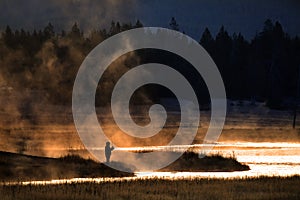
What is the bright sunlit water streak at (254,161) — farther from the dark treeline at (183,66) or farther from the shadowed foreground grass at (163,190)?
the dark treeline at (183,66)

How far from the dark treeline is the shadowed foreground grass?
4225cm

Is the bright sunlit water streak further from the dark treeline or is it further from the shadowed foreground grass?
the dark treeline

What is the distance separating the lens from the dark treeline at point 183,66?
70438mm

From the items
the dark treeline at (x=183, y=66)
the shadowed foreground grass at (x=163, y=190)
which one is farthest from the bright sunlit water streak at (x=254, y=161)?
the dark treeline at (x=183, y=66)

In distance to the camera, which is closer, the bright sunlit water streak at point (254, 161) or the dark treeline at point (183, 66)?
the bright sunlit water streak at point (254, 161)

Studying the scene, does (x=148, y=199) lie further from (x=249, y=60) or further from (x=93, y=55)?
(x=249, y=60)

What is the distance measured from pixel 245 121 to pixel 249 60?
36.3 metres

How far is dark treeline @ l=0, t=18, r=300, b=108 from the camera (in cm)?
7044

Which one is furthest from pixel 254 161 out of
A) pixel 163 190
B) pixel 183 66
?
pixel 183 66

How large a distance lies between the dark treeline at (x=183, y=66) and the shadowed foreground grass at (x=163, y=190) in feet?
139

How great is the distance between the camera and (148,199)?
63.4ft

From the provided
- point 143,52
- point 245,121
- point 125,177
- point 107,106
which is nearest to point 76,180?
point 125,177

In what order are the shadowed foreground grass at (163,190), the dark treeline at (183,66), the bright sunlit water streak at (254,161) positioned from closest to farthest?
the shadowed foreground grass at (163,190) → the bright sunlit water streak at (254,161) → the dark treeline at (183,66)

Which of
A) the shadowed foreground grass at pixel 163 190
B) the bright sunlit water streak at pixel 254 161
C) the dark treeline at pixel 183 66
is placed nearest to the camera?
the shadowed foreground grass at pixel 163 190
